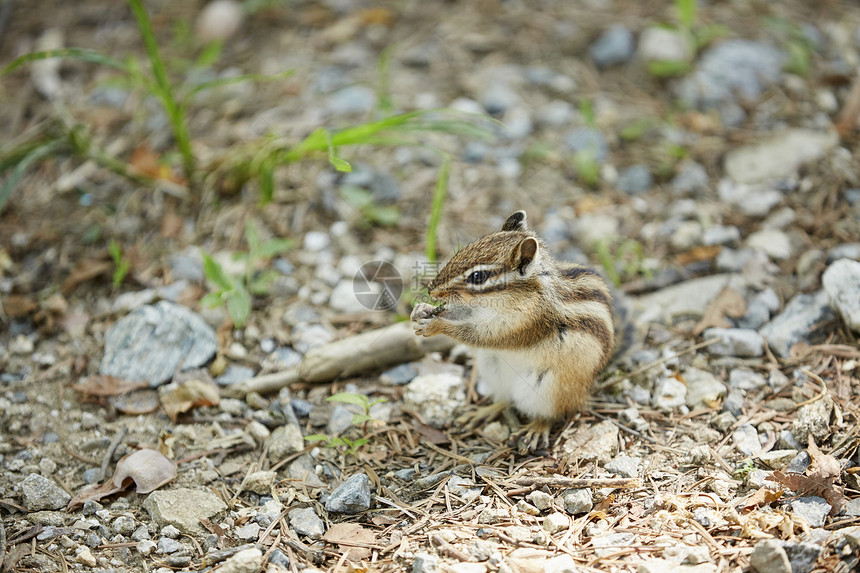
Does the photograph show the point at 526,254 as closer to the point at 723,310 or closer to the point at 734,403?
the point at 734,403

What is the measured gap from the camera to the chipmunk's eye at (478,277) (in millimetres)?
3008

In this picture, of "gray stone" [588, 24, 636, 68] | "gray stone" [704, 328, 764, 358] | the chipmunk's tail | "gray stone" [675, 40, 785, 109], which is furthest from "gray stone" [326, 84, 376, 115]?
"gray stone" [704, 328, 764, 358]

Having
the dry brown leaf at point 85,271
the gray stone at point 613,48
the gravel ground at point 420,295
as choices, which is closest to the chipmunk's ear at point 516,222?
the gravel ground at point 420,295

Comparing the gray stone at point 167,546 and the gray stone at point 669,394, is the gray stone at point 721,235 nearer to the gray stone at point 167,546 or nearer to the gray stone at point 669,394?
the gray stone at point 669,394

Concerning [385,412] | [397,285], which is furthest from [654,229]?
[385,412]

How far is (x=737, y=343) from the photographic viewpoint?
3490 millimetres

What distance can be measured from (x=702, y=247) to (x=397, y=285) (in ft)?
5.66

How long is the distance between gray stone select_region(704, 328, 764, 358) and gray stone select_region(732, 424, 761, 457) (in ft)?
1.61

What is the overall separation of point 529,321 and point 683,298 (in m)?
1.17

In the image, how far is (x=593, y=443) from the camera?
3137mm

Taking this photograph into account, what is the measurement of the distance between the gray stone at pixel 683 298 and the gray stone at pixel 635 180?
809mm

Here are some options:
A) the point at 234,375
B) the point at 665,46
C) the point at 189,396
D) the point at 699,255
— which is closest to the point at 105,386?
the point at 189,396

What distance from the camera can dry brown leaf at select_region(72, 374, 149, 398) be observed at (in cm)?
339

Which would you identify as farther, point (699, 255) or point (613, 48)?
point (613, 48)
